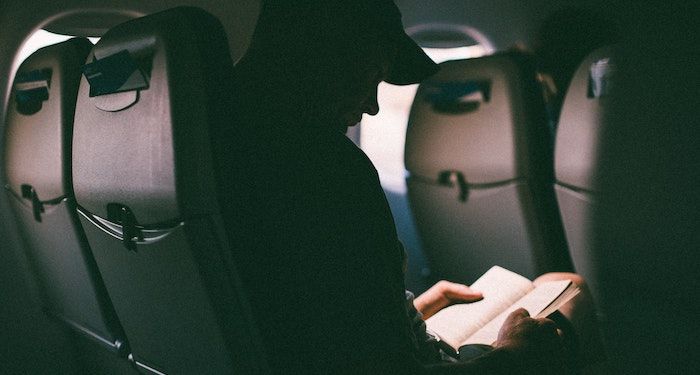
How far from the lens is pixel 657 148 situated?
64cm

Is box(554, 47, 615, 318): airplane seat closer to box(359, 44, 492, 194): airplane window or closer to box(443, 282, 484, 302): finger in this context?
box(443, 282, 484, 302): finger

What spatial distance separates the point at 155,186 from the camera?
3.27 ft

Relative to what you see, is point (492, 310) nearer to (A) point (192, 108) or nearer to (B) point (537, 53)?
(A) point (192, 108)

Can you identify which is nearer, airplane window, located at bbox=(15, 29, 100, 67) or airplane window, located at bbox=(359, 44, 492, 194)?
airplane window, located at bbox=(15, 29, 100, 67)

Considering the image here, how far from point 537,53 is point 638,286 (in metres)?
2.71

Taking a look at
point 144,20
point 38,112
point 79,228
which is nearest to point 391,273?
point 144,20

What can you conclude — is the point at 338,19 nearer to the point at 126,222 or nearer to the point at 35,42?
the point at 126,222

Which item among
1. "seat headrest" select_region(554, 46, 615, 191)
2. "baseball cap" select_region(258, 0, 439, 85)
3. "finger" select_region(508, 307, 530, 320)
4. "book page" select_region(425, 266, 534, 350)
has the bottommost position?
"book page" select_region(425, 266, 534, 350)

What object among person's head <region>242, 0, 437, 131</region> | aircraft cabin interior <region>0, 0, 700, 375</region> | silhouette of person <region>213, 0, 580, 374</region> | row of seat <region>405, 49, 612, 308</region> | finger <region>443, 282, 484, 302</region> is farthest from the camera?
row of seat <region>405, 49, 612, 308</region>

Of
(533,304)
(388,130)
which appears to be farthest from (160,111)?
(388,130)

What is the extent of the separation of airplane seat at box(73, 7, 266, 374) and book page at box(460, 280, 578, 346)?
623mm

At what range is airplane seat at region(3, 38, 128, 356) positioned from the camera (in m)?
1.48

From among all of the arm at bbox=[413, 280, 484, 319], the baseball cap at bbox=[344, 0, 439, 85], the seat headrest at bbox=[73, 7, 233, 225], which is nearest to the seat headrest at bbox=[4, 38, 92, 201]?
the seat headrest at bbox=[73, 7, 233, 225]

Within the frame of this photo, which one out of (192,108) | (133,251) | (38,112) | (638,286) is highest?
(38,112)
